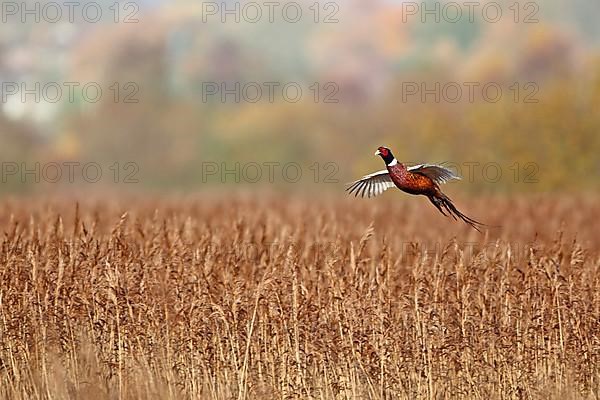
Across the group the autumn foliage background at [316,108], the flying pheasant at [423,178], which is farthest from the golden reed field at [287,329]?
the autumn foliage background at [316,108]

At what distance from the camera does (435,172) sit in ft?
25.0

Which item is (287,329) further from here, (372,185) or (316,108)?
(316,108)

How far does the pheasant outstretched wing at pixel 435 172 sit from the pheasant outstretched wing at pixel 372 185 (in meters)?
0.46

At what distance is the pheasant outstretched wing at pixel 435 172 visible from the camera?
7.47 metres

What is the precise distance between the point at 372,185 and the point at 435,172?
620mm

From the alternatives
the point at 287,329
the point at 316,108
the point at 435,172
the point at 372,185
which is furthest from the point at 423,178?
the point at 316,108

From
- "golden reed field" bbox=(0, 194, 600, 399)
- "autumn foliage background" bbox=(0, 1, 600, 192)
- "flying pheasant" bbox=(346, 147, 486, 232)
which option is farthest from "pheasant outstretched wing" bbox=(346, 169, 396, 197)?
"autumn foliage background" bbox=(0, 1, 600, 192)

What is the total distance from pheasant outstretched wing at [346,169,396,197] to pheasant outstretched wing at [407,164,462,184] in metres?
0.46

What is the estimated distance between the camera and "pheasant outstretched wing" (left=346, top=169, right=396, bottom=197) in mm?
7973

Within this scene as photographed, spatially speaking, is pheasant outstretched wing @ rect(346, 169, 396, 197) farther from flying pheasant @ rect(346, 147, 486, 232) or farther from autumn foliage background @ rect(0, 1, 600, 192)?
autumn foliage background @ rect(0, 1, 600, 192)

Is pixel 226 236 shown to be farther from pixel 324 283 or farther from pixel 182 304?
pixel 182 304

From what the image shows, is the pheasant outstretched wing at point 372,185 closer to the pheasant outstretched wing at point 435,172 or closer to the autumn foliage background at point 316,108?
the pheasant outstretched wing at point 435,172

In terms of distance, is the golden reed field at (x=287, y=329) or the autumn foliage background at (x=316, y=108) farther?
the autumn foliage background at (x=316, y=108)

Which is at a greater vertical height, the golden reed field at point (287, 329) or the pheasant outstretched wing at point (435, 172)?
the pheasant outstretched wing at point (435, 172)
